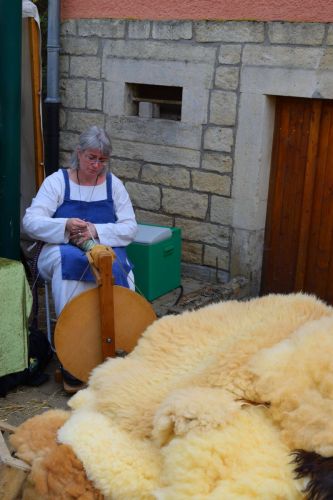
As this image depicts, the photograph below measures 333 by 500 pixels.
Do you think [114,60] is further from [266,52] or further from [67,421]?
[67,421]

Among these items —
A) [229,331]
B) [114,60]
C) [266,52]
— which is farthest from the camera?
[114,60]

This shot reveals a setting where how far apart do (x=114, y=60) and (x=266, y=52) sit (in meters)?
1.46

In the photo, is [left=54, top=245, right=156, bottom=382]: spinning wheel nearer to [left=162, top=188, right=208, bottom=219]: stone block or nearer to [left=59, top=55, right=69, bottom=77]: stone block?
[left=162, top=188, right=208, bottom=219]: stone block

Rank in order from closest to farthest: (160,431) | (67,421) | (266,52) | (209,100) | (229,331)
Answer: (160,431)
(67,421)
(229,331)
(266,52)
(209,100)

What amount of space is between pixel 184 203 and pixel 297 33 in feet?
5.44

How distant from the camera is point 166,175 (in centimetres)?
585

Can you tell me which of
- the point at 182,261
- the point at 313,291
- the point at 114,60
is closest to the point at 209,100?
the point at 114,60

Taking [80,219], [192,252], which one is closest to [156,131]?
[192,252]

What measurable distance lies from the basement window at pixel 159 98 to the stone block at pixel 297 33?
3.27 feet

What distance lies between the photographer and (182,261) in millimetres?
5953

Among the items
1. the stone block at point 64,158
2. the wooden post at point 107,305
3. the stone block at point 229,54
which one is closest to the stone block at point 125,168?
the stone block at point 64,158

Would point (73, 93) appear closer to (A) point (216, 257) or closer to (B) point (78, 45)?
(B) point (78, 45)

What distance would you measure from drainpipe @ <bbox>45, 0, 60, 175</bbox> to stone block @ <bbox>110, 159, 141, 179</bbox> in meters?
0.63

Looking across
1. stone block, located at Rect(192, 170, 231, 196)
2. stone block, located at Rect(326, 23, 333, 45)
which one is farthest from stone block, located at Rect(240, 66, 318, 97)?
stone block, located at Rect(192, 170, 231, 196)
